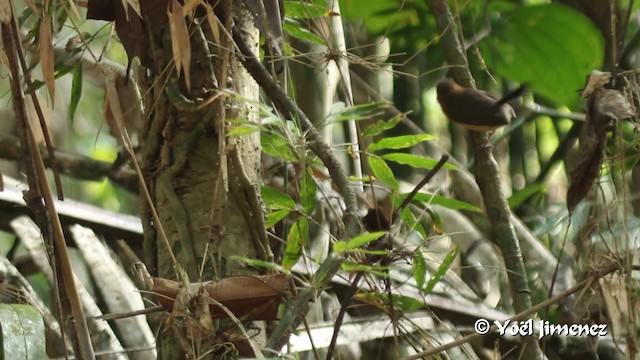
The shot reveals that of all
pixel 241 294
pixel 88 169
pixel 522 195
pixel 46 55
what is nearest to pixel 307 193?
pixel 241 294

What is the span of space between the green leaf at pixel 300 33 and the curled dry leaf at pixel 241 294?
1.42ft

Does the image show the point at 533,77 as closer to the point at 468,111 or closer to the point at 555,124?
the point at 555,124

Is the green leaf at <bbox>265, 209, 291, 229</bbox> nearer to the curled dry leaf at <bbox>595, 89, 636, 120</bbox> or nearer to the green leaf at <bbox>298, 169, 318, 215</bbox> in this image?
the green leaf at <bbox>298, 169, 318, 215</bbox>

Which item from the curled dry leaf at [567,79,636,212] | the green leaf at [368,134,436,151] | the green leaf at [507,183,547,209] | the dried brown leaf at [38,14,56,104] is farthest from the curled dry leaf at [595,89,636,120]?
the green leaf at [507,183,547,209]

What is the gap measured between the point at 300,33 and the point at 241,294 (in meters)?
0.53

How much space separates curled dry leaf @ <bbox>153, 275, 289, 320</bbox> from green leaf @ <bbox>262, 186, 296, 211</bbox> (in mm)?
210

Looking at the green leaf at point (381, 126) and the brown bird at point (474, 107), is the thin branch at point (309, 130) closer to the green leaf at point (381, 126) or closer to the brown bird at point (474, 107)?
the green leaf at point (381, 126)

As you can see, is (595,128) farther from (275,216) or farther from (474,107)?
(275,216)

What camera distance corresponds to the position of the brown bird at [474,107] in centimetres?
123

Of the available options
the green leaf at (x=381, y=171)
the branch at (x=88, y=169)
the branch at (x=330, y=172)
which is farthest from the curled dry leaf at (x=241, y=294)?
the branch at (x=88, y=169)

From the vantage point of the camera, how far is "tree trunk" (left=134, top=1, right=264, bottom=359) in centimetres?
99

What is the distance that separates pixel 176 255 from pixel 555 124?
1711 mm

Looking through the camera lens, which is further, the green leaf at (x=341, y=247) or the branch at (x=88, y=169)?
the branch at (x=88, y=169)

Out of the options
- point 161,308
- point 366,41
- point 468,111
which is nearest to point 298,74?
point 366,41
